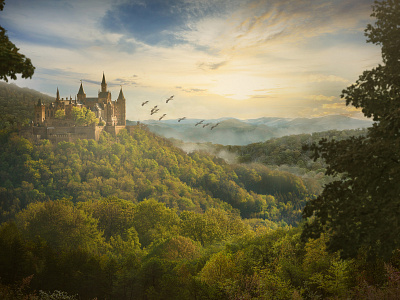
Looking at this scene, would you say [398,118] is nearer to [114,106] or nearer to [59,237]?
[59,237]

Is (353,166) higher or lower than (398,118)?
lower

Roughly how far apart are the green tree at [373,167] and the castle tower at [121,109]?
84330 millimetres

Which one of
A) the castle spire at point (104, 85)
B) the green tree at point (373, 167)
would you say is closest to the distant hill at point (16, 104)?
the castle spire at point (104, 85)

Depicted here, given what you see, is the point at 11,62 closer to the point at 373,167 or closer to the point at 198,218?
the point at 373,167

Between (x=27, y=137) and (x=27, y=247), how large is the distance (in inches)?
2178

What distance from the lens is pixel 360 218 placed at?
25.7 feet

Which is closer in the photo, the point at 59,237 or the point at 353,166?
the point at 353,166

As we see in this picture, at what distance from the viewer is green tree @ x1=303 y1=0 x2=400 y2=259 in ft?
24.7

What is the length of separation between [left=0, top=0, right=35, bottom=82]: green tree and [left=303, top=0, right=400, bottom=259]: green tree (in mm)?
7099

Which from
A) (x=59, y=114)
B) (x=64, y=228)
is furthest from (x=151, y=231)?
(x=59, y=114)

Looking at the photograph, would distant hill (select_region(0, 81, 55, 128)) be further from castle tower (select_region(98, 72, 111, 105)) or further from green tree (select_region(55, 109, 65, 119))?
castle tower (select_region(98, 72, 111, 105))

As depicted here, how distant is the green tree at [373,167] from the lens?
24.7 ft

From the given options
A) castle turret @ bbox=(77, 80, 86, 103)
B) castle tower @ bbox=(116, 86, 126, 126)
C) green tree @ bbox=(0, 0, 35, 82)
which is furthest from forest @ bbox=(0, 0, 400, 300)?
castle turret @ bbox=(77, 80, 86, 103)

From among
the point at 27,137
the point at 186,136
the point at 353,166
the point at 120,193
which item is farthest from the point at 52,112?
the point at 186,136
